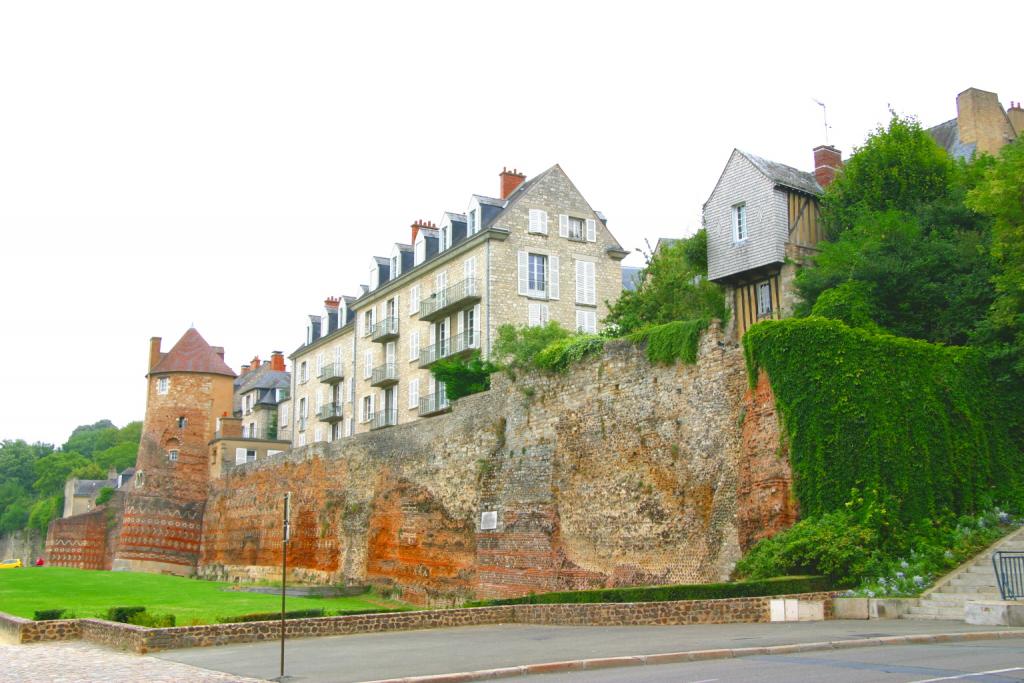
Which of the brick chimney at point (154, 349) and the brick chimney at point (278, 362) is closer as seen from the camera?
the brick chimney at point (154, 349)

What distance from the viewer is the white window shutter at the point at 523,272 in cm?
4209

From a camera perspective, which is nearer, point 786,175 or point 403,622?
point 403,622

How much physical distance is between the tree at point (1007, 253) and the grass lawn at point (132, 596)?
17348mm

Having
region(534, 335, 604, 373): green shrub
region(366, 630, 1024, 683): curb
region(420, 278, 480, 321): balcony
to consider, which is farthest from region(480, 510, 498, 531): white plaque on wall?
region(366, 630, 1024, 683): curb

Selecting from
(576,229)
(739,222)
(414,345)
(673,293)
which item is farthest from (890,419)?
(414,345)

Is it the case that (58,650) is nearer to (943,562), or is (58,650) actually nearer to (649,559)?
(649,559)

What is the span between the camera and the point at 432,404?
44312mm

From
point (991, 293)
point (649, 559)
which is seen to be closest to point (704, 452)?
point (649, 559)

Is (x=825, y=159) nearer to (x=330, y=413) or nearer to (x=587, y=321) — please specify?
(x=587, y=321)

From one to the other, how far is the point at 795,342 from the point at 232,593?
23192 millimetres

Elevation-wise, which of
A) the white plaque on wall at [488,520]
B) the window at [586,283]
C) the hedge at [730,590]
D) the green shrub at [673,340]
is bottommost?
the hedge at [730,590]

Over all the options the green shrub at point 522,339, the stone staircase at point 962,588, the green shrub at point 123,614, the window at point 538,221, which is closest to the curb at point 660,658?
the stone staircase at point 962,588

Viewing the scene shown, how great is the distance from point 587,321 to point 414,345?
8.24 m

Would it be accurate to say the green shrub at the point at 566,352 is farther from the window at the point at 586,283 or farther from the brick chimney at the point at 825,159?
the window at the point at 586,283
